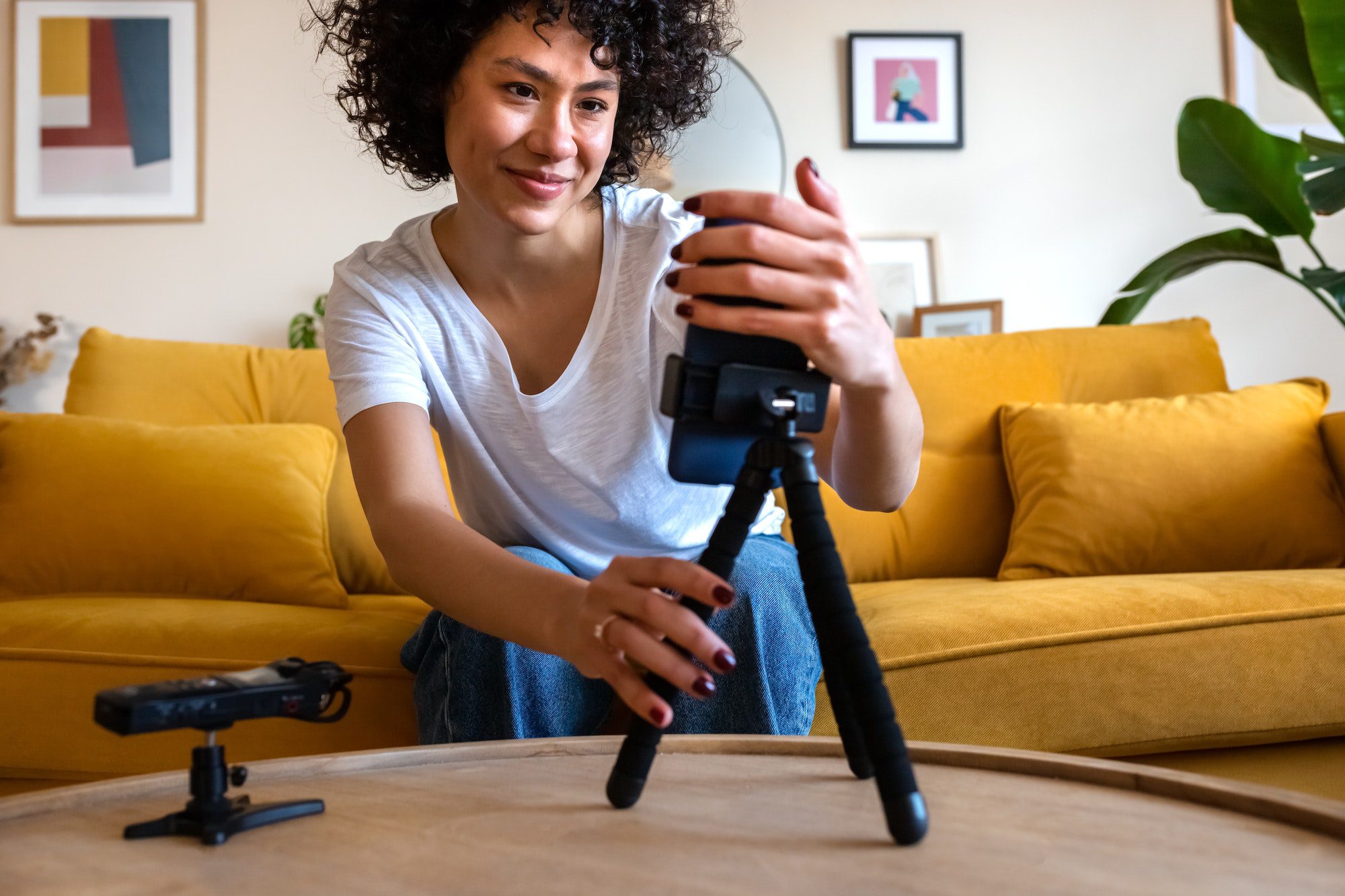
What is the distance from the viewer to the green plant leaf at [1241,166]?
226 cm

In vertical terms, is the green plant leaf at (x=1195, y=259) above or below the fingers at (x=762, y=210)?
above

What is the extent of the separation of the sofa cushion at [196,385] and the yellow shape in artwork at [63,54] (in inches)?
43.7

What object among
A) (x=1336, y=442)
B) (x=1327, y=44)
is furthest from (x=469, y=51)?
(x=1327, y=44)

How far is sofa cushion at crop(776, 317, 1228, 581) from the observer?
1.88m

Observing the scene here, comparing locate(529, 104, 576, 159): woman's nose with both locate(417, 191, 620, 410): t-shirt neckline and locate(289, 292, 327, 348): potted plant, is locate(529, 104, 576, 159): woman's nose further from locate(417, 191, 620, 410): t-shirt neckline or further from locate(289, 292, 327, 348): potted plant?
locate(289, 292, 327, 348): potted plant

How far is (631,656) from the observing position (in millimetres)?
596

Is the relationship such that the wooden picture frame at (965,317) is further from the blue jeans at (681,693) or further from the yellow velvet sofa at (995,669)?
the blue jeans at (681,693)

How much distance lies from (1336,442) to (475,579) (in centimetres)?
159

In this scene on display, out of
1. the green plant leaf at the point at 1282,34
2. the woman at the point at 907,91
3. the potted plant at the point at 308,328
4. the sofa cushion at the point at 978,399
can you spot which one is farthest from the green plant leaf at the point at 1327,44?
the potted plant at the point at 308,328

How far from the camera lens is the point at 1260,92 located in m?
2.94

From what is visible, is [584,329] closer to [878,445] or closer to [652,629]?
[878,445]

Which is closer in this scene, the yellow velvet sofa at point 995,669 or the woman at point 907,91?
the yellow velvet sofa at point 995,669

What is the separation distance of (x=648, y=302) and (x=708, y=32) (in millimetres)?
342

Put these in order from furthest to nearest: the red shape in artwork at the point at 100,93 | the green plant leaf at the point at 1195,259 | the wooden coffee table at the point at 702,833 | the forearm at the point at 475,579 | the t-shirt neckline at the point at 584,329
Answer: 1. the red shape in artwork at the point at 100,93
2. the green plant leaf at the point at 1195,259
3. the t-shirt neckline at the point at 584,329
4. the forearm at the point at 475,579
5. the wooden coffee table at the point at 702,833
